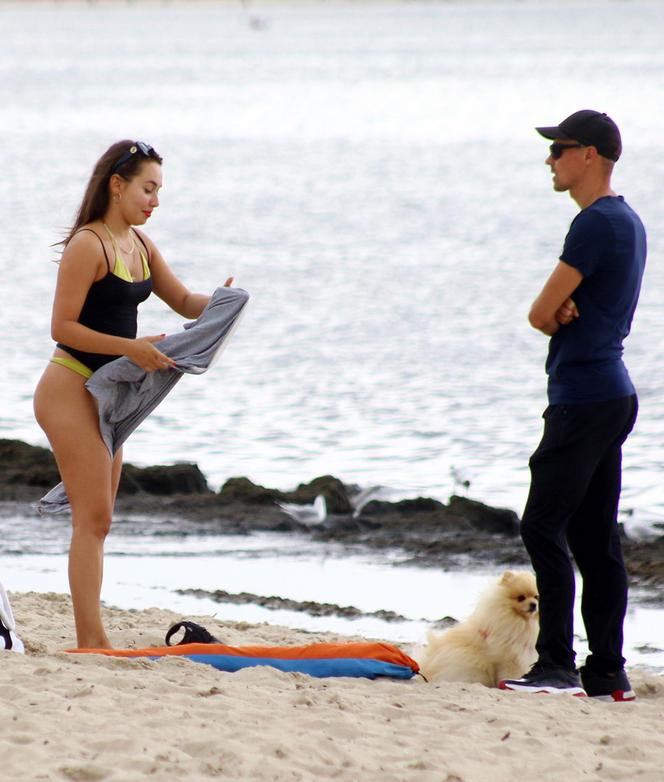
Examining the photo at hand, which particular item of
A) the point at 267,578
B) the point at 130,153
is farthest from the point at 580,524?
the point at 267,578

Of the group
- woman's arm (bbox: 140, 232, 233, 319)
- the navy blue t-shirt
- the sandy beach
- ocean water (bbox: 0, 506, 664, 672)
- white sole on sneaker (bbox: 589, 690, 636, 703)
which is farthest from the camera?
ocean water (bbox: 0, 506, 664, 672)

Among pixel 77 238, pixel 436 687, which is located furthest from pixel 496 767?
pixel 77 238

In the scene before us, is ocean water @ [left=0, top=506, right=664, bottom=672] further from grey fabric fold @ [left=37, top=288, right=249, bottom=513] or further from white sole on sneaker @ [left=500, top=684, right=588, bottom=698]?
grey fabric fold @ [left=37, top=288, right=249, bottom=513]

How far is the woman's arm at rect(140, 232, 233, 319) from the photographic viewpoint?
605 centimetres

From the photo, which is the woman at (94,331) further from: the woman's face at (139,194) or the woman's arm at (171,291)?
the woman's arm at (171,291)

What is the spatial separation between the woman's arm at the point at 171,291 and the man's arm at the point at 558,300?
54.2 inches

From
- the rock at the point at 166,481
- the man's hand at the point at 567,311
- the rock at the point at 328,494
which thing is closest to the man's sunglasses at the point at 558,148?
the man's hand at the point at 567,311

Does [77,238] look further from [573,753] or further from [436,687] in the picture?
[573,753]

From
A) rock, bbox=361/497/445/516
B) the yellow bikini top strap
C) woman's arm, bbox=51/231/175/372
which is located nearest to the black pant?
woman's arm, bbox=51/231/175/372

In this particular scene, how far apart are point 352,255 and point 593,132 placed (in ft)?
67.7

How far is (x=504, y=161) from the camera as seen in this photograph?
141 feet

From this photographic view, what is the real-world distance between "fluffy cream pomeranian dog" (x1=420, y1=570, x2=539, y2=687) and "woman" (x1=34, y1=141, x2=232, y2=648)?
1.50 metres

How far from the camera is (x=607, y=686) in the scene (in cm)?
576

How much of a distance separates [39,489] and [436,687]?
18.0ft
